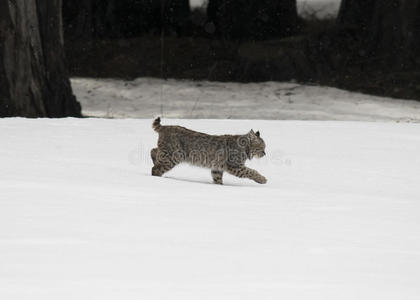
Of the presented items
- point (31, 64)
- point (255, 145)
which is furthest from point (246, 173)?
point (31, 64)

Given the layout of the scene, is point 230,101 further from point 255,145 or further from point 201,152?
point 201,152

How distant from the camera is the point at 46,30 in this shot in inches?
543

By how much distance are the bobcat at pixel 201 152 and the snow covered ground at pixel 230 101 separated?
8.93 meters

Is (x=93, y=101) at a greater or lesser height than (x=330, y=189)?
lesser

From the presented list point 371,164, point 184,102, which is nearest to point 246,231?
point 371,164

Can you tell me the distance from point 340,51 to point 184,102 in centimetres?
496

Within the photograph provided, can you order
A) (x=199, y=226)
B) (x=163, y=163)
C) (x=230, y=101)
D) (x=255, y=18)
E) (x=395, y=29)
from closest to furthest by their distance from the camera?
(x=199, y=226), (x=163, y=163), (x=230, y=101), (x=395, y=29), (x=255, y=18)

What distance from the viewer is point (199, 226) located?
5.80 m

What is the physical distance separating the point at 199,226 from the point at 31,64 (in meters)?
8.20

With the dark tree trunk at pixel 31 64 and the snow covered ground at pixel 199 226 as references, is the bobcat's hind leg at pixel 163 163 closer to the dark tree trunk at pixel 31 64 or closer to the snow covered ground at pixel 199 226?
the snow covered ground at pixel 199 226

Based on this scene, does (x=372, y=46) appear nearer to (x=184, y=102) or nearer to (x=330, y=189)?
(x=184, y=102)

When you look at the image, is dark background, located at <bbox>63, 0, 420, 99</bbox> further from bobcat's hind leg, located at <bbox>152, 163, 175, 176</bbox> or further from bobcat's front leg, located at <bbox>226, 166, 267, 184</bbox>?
bobcat's hind leg, located at <bbox>152, 163, 175, 176</bbox>

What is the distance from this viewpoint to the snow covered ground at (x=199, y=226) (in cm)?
434

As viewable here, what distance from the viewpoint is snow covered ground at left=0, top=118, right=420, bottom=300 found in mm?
4344
